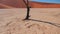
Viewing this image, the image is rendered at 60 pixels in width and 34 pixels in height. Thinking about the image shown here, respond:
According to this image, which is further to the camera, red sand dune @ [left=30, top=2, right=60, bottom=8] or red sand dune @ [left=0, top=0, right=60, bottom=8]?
red sand dune @ [left=30, top=2, right=60, bottom=8]

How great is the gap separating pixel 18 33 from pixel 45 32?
127mm

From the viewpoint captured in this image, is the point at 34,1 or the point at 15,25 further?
the point at 34,1

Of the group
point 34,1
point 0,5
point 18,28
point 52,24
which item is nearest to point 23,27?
point 18,28

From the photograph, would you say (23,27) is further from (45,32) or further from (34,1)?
(34,1)

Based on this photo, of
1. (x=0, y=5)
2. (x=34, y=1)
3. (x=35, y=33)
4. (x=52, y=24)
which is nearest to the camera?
(x=35, y=33)

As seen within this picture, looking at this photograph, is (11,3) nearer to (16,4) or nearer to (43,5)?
(16,4)

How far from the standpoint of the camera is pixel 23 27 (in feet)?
2.23

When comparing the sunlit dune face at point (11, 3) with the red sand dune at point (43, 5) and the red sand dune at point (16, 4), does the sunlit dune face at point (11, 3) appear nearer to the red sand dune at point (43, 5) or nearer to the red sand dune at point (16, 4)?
the red sand dune at point (16, 4)

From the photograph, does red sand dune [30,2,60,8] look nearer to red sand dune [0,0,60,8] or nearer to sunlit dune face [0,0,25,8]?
red sand dune [0,0,60,8]

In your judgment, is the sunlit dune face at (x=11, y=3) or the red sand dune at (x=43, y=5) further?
the red sand dune at (x=43, y=5)

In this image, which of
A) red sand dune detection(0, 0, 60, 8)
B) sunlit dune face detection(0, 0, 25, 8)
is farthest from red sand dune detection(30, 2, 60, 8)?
sunlit dune face detection(0, 0, 25, 8)

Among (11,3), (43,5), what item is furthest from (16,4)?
(43,5)

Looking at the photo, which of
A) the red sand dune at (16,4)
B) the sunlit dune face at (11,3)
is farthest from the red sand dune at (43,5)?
the sunlit dune face at (11,3)

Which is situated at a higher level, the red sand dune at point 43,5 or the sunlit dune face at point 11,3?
the sunlit dune face at point 11,3
